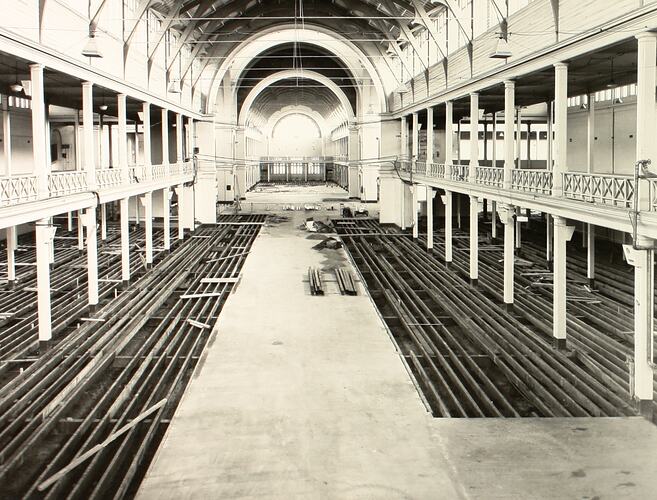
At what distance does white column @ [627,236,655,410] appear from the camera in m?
10.9

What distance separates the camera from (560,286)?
1454 cm

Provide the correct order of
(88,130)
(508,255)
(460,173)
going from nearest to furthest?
(508,255)
(88,130)
(460,173)

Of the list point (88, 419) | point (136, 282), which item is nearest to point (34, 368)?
point (88, 419)

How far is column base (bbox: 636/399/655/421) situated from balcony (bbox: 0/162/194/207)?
12.3 meters

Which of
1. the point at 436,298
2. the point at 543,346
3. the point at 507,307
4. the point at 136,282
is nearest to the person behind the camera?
the point at 543,346

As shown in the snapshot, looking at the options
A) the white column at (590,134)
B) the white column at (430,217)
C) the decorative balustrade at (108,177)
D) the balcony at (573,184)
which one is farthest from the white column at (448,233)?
the decorative balustrade at (108,177)

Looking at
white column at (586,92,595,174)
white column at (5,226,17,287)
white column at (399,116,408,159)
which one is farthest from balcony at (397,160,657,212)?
white column at (5,226,17,287)

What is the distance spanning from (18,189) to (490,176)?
513 inches

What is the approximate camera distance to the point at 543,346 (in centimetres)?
1450

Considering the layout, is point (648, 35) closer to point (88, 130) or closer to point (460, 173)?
point (460, 173)

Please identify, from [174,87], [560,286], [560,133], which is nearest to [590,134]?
[560,133]

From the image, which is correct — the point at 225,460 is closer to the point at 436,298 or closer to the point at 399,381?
the point at 399,381

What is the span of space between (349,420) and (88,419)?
4.16 m

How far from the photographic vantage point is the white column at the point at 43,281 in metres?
14.8
